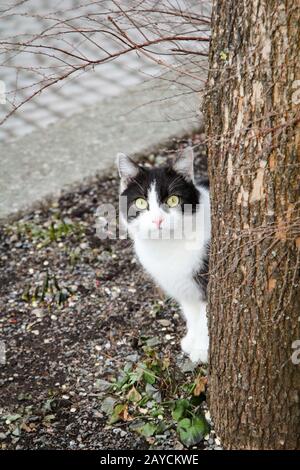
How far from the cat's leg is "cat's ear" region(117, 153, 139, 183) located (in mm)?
576

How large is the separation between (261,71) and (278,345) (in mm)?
793

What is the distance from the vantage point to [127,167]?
2.86m

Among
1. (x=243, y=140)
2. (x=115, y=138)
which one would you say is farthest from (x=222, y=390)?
(x=115, y=138)

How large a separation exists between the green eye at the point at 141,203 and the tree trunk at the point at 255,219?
0.60 meters

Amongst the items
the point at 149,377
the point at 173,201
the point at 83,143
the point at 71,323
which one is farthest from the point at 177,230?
the point at 83,143

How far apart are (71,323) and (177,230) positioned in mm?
688

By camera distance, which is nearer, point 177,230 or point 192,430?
point 192,430

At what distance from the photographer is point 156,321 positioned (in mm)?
3074

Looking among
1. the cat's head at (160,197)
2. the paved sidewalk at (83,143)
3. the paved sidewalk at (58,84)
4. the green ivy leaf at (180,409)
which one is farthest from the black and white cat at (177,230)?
the paved sidewalk at (58,84)

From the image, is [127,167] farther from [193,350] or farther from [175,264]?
[193,350]

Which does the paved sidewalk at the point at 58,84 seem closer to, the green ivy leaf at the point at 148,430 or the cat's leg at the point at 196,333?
the cat's leg at the point at 196,333

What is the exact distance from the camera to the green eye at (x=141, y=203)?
110 inches

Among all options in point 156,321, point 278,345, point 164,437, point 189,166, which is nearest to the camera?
point 278,345
